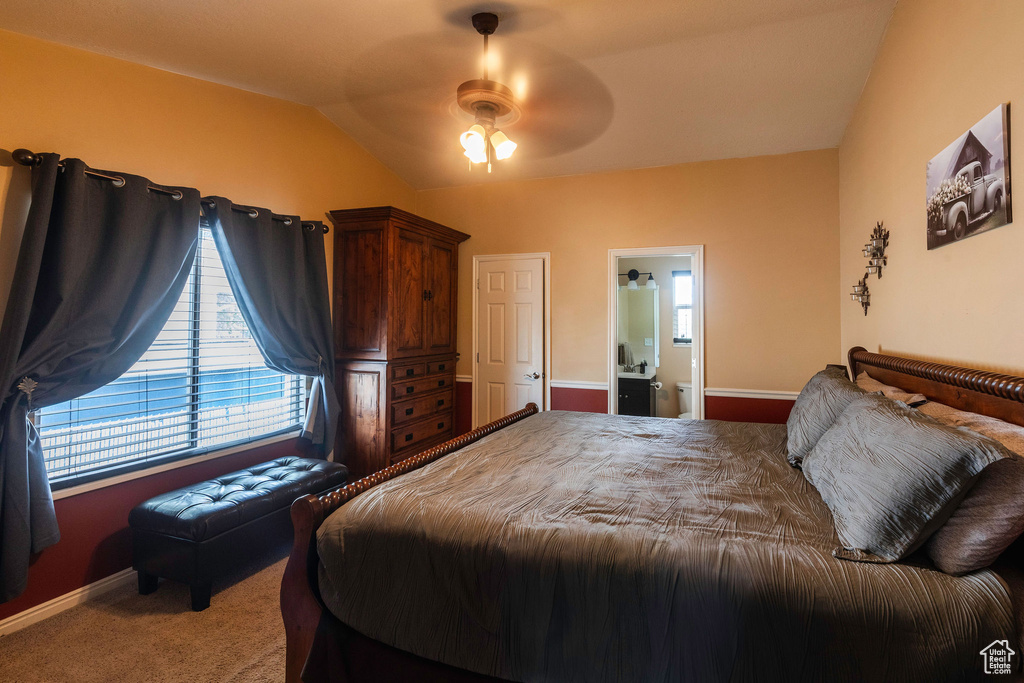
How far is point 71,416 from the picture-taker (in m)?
2.36

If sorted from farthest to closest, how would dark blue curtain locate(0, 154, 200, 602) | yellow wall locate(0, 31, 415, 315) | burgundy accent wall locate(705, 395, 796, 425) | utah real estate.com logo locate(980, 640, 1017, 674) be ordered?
burgundy accent wall locate(705, 395, 796, 425), yellow wall locate(0, 31, 415, 315), dark blue curtain locate(0, 154, 200, 602), utah real estate.com logo locate(980, 640, 1017, 674)

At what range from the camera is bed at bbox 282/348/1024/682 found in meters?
1.07

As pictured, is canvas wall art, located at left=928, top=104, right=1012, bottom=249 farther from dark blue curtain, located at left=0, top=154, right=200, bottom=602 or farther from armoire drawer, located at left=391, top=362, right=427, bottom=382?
dark blue curtain, located at left=0, top=154, right=200, bottom=602

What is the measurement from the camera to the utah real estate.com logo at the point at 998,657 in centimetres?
100

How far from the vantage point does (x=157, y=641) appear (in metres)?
2.05

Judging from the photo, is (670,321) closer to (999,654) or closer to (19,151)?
(999,654)

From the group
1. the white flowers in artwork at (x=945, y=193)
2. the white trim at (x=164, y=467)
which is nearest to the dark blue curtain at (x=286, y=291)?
the white trim at (x=164, y=467)

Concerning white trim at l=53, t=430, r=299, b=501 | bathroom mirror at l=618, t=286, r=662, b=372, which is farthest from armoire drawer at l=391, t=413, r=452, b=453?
bathroom mirror at l=618, t=286, r=662, b=372

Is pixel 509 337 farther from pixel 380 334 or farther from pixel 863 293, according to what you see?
pixel 863 293

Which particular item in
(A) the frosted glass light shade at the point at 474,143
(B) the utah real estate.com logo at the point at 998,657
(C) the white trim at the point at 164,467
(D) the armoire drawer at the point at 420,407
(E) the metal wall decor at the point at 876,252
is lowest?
(C) the white trim at the point at 164,467

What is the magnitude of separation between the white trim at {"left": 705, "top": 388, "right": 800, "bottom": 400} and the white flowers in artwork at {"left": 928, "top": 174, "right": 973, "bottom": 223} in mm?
2021

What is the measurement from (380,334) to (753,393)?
9.89 feet

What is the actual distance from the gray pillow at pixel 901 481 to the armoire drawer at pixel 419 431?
3.05 m

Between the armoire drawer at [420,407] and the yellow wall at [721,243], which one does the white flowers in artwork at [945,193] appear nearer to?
the yellow wall at [721,243]
